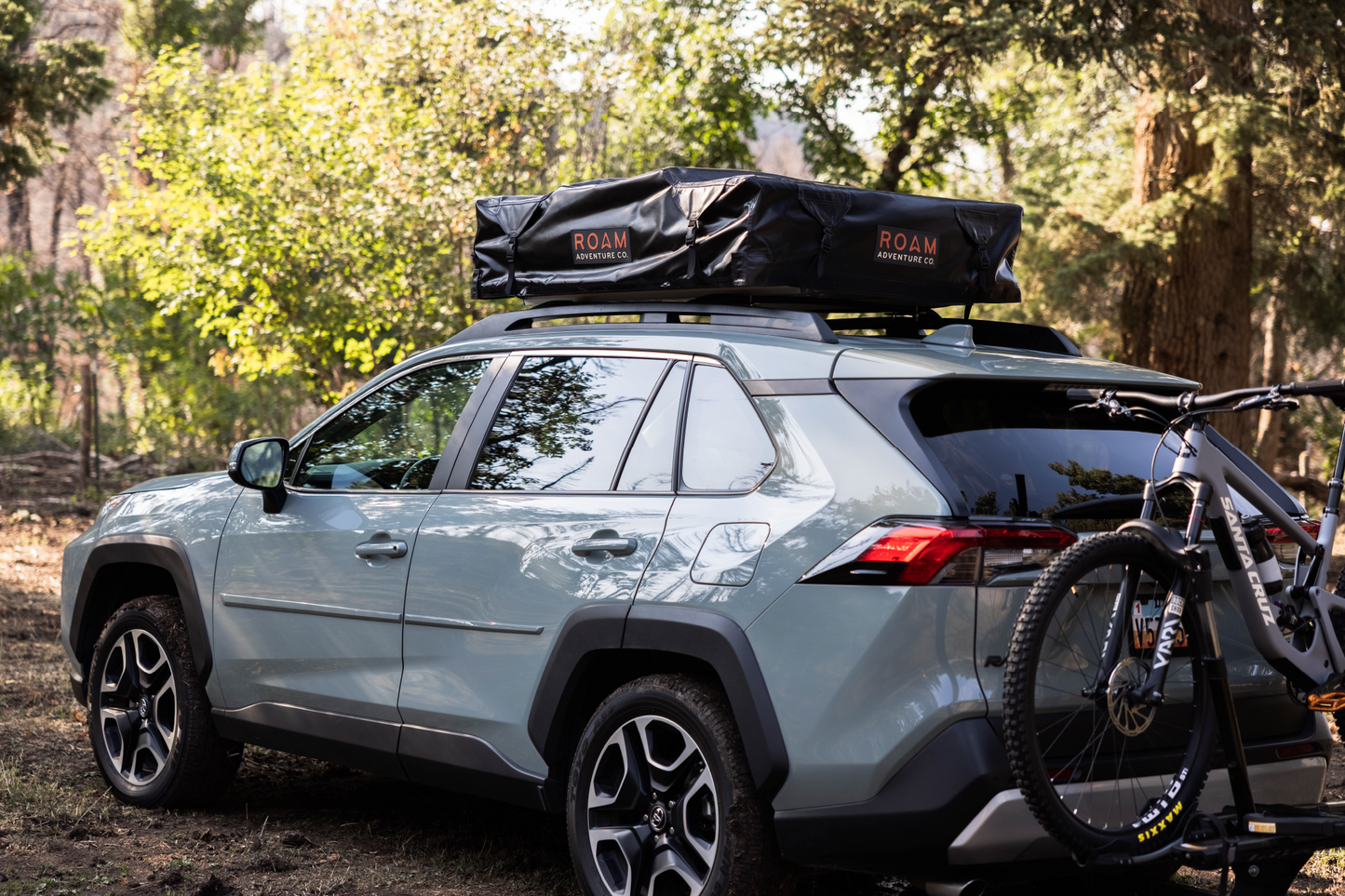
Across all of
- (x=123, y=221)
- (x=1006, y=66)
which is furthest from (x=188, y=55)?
(x=1006, y=66)

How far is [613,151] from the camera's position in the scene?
16844 mm

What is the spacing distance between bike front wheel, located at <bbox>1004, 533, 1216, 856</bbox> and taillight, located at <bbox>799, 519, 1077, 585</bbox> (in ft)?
0.44

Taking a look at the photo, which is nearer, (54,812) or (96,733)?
(54,812)

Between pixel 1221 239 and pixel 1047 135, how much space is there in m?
12.9

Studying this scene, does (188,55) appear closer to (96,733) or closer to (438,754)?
(96,733)

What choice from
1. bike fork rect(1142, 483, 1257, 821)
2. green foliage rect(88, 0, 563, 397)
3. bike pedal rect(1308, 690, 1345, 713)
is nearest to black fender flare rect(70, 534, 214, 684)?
bike fork rect(1142, 483, 1257, 821)

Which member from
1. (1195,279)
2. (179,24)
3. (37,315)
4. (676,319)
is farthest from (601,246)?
(179,24)

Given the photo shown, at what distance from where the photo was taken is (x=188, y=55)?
1512 centimetres

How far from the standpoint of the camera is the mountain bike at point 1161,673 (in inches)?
114

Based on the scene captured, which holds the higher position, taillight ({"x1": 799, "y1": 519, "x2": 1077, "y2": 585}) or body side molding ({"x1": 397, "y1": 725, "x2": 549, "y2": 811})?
taillight ({"x1": 799, "y1": 519, "x2": 1077, "y2": 585})

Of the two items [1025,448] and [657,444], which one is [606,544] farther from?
[1025,448]

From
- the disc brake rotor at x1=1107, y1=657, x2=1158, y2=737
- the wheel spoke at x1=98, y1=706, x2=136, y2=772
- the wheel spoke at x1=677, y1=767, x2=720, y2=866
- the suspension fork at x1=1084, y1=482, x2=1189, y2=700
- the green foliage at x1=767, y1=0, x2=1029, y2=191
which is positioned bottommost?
the wheel spoke at x1=98, y1=706, x2=136, y2=772

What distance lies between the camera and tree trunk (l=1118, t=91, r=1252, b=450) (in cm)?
1189

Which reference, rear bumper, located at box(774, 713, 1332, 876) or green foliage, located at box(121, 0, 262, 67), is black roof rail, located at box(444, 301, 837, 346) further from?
green foliage, located at box(121, 0, 262, 67)
